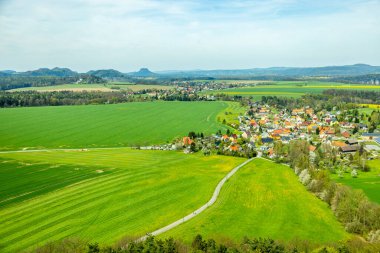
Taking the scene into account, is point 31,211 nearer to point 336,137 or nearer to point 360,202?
point 360,202

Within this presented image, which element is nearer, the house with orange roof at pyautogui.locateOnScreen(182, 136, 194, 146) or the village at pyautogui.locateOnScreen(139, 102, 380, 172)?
the village at pyautogui.locateOnScreen(139, 102, 380, 172)

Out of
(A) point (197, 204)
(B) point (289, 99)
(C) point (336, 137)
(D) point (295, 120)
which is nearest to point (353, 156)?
(C) point (336, 137)

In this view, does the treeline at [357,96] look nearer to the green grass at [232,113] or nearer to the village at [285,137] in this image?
the village at [285,137]

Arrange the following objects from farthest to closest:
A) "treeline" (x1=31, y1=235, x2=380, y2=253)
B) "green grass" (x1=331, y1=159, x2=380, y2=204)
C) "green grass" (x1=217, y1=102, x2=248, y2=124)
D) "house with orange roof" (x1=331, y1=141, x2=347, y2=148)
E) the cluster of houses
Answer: "green grass" (x1=217, y1=102, x2=248, y2=124)
the cluster of houses
"house with orange roof" (x1=331, y1=141, x2=347, y2=148)
"green grass" (x1=331, y1=159, x2=380, y2=204)
"treeline" (x1=31, y1=235, x2=380, y2=253)

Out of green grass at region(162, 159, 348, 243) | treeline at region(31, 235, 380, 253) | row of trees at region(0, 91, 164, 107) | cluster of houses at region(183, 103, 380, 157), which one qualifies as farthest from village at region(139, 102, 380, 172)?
row of trees at region(0, 91, 164, 107)

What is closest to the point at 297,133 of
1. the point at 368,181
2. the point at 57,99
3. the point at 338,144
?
the point at 338,144

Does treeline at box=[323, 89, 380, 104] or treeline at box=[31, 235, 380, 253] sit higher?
treeline at box=[323, 89, 380, 104]

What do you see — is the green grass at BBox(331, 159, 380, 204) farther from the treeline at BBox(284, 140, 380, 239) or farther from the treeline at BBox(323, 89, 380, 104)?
the treeline at BBox(323, 89, 380, 104)

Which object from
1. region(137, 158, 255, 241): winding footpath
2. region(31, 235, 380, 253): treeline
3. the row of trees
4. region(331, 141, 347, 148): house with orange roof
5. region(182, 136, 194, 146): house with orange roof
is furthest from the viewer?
the row of trees

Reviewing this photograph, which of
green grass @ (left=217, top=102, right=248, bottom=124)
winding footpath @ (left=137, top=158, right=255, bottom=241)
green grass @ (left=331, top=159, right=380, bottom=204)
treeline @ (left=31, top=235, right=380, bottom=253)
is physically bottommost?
green grass @ (left=331, top=159, right=380, bottom=204)
